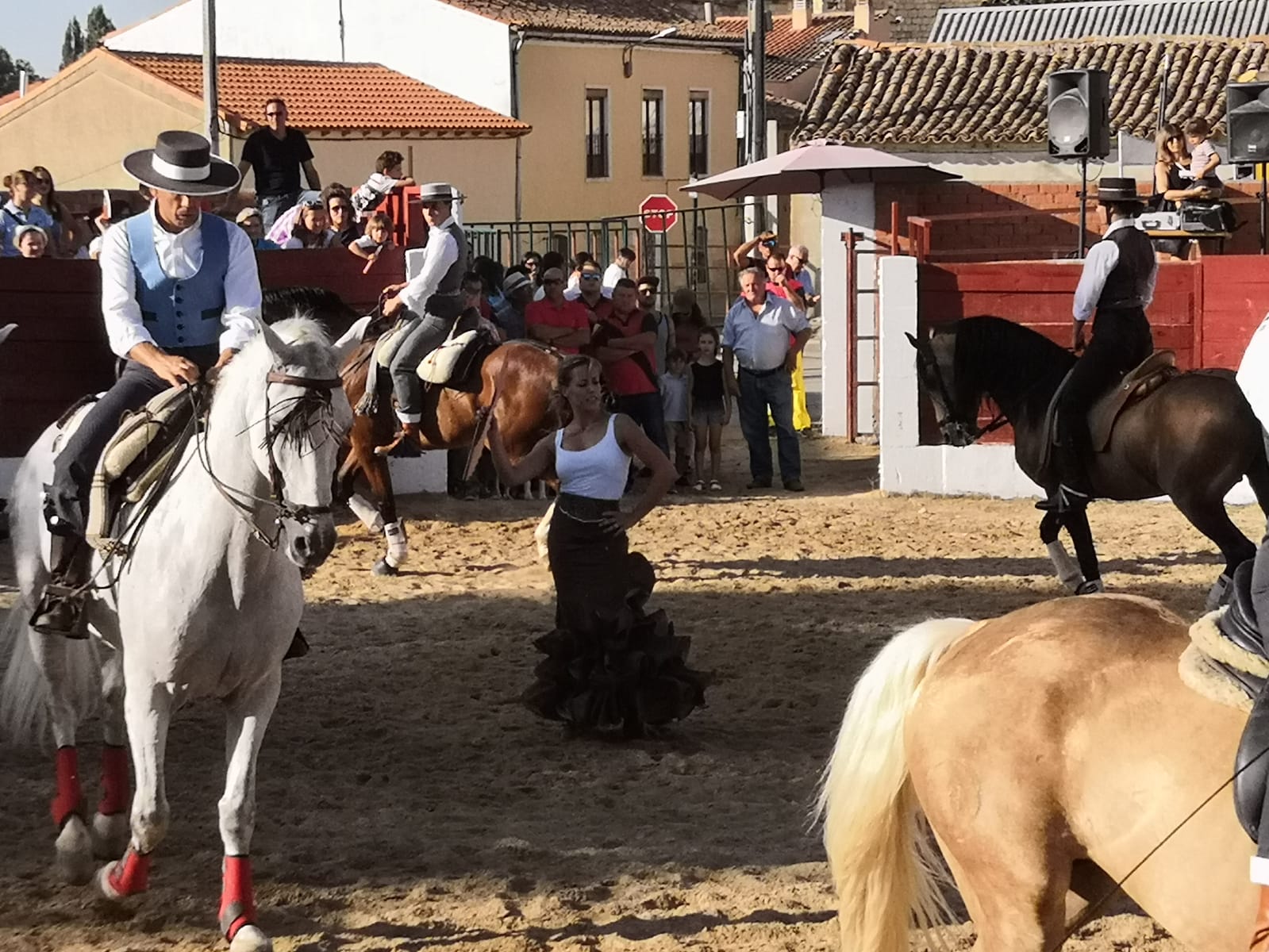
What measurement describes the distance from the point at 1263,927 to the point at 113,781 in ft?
12.6

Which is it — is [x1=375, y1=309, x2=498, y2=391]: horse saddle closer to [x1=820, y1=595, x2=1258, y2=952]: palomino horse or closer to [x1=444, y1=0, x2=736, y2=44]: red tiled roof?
[x1=820, y1=595, x2=1258, y2=952]: palomino horse

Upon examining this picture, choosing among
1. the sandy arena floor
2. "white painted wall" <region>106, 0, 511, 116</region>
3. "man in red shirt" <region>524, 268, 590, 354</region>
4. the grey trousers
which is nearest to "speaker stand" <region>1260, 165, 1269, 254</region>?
the sandy arena floor

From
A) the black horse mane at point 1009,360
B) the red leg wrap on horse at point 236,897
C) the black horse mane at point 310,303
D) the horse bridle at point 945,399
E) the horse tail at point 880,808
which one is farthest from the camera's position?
the black horse mane at point 310,303

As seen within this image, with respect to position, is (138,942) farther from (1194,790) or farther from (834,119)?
(834,119)

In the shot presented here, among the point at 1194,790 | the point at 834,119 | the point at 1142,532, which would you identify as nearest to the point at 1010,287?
the point at 1142,532

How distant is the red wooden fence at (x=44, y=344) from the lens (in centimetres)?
1348

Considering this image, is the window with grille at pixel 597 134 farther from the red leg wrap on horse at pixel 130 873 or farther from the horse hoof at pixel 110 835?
the red leg wrap on horse at pixel 130 873

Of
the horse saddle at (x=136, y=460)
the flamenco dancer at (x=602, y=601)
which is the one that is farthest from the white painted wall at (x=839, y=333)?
the horse saddle at (x=136, y=460)

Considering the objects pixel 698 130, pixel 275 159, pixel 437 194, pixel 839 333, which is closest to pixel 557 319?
pixel 437 194

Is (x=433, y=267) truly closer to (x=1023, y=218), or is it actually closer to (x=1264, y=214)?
(x=1264, y=214)

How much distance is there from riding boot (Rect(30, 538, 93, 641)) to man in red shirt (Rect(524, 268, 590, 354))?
27.3 feet

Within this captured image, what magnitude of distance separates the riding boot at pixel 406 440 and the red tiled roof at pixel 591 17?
27.7m

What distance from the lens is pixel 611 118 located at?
41.9 metres

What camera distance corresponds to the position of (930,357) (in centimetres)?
1091
